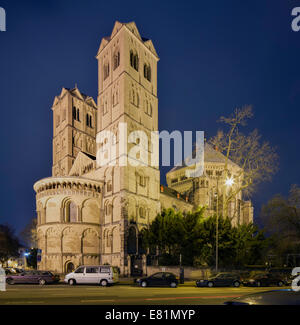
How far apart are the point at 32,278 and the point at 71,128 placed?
148 ft

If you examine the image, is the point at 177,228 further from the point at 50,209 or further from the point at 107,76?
the point at 107,76

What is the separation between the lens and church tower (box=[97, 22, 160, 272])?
49.1 m

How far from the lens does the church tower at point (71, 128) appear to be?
69312mm

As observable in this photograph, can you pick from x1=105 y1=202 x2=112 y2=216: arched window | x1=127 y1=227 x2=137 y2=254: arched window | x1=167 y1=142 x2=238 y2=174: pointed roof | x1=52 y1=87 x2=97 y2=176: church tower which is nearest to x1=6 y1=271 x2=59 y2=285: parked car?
x1=127 y1=227 x2=137 y2=254: arched window

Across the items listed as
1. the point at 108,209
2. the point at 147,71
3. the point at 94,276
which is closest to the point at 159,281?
the point at 94,276

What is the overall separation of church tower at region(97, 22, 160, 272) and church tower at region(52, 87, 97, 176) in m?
13.4

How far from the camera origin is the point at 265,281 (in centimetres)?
2833

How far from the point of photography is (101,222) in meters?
51.8

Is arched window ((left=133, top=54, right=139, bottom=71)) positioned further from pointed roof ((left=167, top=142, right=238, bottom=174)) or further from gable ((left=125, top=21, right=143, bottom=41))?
pointed roof ((left=167, top=142, right=238, bottom=174))

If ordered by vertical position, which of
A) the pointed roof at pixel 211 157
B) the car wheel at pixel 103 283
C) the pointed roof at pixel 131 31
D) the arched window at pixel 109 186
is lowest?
the car wheel at pixel 103 283

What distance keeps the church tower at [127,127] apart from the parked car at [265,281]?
21.1 meters

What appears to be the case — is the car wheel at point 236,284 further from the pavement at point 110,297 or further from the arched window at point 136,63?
the arched window at point 136,63

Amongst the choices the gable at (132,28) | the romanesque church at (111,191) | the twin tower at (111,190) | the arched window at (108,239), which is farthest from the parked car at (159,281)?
the gable at (132,28)
